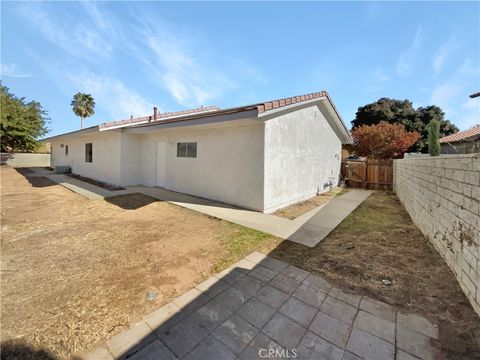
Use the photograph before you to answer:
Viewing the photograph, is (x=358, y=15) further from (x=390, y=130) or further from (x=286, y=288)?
(x=390, y=130)

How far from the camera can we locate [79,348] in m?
1.91

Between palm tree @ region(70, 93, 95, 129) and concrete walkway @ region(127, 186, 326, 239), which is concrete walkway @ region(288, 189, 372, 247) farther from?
palm tree @ region(70, 93, 95, 129)

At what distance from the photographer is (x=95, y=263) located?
3480mm

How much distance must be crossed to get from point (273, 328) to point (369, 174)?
1346 centimetres

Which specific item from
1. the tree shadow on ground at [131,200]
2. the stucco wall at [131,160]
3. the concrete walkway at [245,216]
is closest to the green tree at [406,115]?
the concrete walkway at [245,216]

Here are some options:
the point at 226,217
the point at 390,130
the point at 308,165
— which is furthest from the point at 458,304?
the point at 390,130

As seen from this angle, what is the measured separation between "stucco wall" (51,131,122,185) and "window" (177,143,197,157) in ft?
12.1

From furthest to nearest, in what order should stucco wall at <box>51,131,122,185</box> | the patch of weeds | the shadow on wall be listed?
stucco wall at <box>51,131,122,185</box>, the patch of weeds, the shadow on wall

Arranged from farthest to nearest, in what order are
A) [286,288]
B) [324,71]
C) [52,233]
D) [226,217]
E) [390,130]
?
[390,130]
[324,71]
[226,217]
[52,233]
[286,288]

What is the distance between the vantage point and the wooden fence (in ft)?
40.6

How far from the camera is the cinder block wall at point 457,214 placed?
Result: 8.43 feet

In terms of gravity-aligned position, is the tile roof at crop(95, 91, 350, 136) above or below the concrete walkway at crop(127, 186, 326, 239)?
above

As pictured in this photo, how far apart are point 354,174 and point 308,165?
20.9 ft

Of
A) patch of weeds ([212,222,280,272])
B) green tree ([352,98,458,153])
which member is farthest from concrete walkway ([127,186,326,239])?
green tree ([352,98,458,153])
